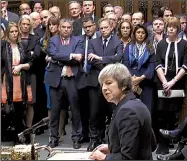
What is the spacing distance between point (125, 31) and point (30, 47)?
140 cm

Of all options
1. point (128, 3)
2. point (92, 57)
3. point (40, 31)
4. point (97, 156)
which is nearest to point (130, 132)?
point (97, 156)

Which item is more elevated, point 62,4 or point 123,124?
point 62,4

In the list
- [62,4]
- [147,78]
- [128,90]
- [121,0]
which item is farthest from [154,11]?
[128,90]

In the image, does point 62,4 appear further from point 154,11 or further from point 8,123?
point 8,123

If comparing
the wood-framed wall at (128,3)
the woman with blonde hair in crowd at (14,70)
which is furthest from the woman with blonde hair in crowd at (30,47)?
the wood-framed wall at (128,3)

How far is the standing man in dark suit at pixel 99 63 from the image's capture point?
7777 millimetres

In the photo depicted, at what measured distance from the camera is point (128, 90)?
4.02 meters

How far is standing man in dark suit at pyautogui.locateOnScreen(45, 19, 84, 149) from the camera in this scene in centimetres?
793

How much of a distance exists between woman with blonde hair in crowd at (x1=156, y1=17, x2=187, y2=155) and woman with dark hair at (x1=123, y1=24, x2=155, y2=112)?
6.0 inches

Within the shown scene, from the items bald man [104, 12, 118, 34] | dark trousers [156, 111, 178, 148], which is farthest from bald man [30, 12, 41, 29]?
dark trousers [156, 111, 178, 148]

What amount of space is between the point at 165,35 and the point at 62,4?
3624 millimetres

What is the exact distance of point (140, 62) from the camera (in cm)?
779

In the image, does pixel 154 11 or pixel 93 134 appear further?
pixel 154 11

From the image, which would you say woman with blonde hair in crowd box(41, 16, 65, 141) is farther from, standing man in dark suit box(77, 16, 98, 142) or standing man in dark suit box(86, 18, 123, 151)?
standing man in dark suit box(86, 18, 123, 151)
